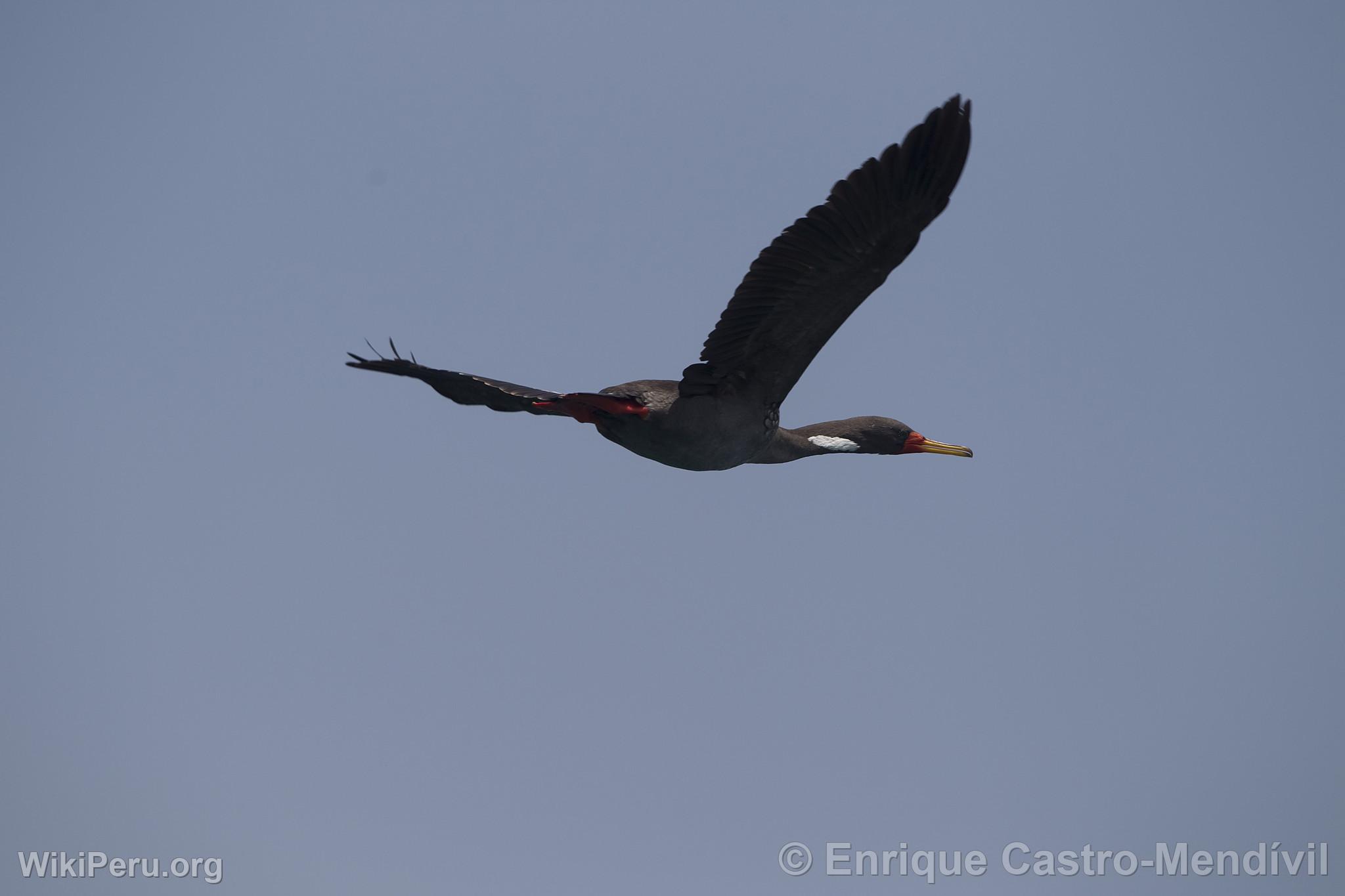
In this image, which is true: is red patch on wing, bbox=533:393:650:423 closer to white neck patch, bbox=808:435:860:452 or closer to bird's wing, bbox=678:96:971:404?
bird's wing, bbox=678:96:971:404

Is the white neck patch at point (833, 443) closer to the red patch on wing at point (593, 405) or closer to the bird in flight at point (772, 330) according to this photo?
the bird in flight at point (772, 330)

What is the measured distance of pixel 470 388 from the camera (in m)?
10.8

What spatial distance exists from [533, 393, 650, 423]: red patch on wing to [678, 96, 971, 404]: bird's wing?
0.47 meters

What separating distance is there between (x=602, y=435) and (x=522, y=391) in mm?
862

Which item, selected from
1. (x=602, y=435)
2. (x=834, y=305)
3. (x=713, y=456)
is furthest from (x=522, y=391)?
(x=834, y=305)

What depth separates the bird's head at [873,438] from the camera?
13.0 m

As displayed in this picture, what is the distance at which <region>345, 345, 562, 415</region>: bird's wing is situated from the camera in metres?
10.5

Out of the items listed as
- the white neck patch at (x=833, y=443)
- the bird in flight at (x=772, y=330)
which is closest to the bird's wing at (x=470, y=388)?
the bird in flight at (x=772, y=330)

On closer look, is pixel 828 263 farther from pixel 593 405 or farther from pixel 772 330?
pixel 593 405

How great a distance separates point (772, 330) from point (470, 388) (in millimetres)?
2407

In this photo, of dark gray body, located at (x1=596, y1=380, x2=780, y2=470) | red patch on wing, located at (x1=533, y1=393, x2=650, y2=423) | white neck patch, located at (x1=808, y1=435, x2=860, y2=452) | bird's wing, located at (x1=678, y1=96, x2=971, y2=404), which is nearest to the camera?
bird's wing, located at (x1=678, y1=96, x2=971, y2=404)

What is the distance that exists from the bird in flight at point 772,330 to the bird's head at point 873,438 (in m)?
1.02

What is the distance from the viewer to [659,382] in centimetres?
1139

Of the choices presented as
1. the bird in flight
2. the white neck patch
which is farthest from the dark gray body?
the white neck patch
